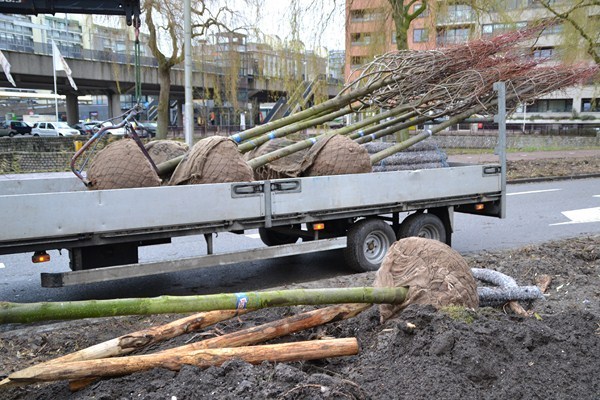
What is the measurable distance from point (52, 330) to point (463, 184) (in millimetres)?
5922

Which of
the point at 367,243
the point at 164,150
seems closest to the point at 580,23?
the point at 367,243

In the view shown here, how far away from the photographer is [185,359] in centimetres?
374

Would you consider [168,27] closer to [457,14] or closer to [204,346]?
[457,14]

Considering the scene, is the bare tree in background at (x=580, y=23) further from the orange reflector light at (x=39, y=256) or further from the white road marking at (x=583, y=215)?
the orange reflector light at (x=39, y=256)

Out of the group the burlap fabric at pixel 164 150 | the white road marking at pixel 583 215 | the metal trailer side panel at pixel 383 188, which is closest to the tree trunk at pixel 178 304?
the metal trailer side panel at pixel 383 188

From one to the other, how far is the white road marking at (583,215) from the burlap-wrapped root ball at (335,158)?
20.4ft

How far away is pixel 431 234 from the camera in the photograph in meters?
9.01

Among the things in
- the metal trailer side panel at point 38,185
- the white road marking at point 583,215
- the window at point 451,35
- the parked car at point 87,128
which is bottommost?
the white road marking at point 583,215

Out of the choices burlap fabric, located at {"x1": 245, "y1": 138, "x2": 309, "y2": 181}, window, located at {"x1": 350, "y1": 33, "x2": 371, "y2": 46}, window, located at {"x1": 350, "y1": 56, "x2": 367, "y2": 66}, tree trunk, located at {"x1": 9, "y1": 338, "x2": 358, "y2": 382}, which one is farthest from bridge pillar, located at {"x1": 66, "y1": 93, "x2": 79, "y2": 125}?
tree trunk, located at {"x1": 9, "y1": 338, "x2": 358, "y2": 382}

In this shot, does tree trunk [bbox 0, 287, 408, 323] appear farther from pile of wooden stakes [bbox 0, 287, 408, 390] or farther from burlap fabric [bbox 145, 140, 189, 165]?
burlap fabric [bbox 145, 140, 189, 165]

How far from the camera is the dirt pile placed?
3.49m

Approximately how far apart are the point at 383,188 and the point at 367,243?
81 cm

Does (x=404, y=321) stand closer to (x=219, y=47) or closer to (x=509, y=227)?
(x=509, y=227)

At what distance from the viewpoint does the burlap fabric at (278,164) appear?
327 inches
